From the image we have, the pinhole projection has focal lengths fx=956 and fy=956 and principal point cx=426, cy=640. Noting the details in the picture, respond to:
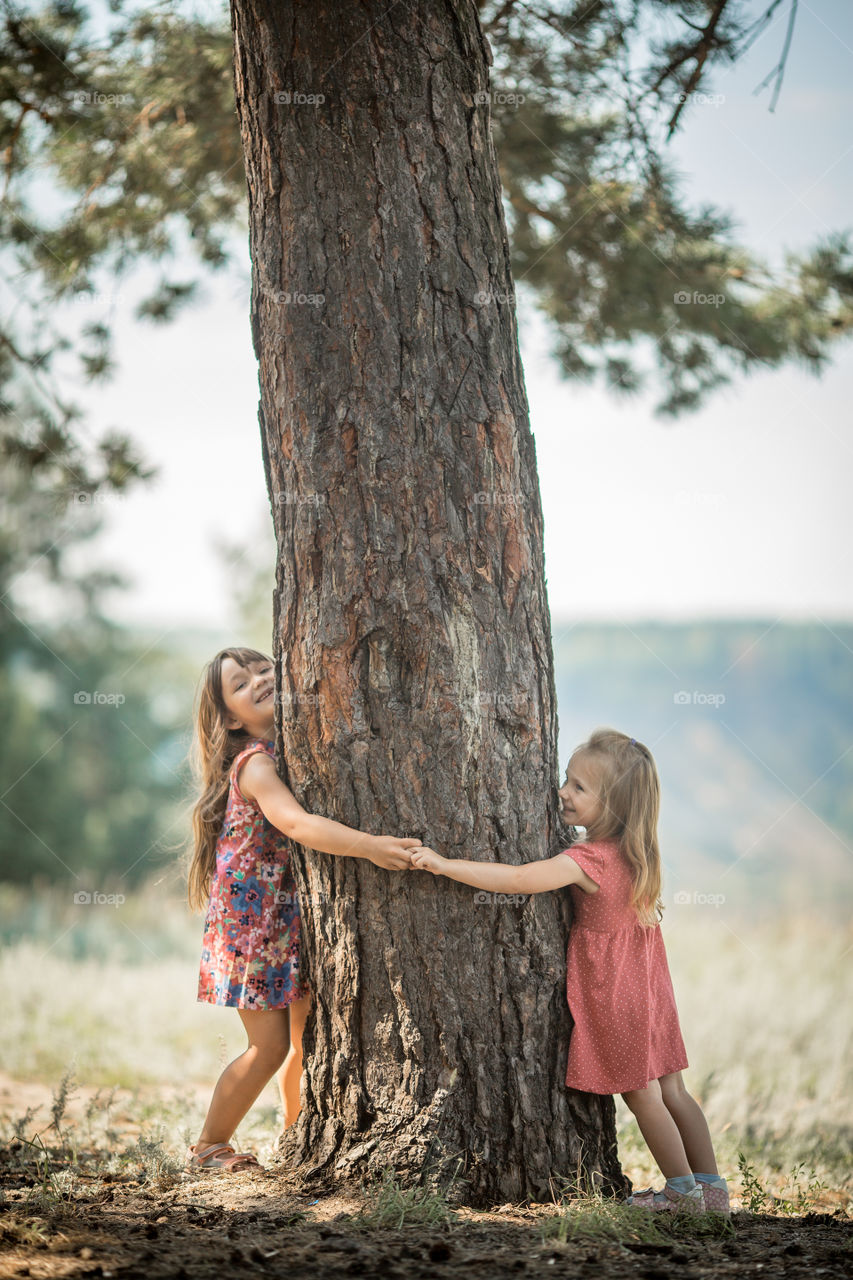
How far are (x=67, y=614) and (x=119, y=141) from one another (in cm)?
1269

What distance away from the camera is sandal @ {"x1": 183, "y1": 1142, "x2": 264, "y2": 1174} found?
3.00 metres

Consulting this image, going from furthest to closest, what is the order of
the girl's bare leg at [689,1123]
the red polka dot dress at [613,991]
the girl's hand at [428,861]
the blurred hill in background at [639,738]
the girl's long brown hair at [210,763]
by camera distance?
the blurred hill in background at [639,738] → the girl's long brown hair at [210,763] → the girl's bare leg at [689,1123] → the red polka dot dress at [613,991] → the girl's hand at [428,861]

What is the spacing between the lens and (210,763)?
350cm

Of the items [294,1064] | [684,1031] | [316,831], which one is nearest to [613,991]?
[316,831]

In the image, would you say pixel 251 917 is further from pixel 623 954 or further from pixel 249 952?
pixel 623 954

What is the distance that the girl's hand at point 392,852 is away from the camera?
259cm

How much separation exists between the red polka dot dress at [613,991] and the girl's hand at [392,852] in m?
0.49

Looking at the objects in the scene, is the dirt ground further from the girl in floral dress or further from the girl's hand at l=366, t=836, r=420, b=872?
the girl's hand at l=366, t=836, r=420, b=872

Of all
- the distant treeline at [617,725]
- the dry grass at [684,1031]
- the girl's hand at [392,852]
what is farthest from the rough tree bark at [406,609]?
the distant treeline at [617,725]

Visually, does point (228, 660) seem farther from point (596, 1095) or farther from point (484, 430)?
point (596, 1095)

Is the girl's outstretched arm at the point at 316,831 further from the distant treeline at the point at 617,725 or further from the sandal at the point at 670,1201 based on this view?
the sandal at the point at 670,1201

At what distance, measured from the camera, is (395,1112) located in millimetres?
2611

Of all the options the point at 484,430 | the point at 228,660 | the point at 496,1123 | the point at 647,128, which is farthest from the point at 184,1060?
the point at 647,128

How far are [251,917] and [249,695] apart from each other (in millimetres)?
776
